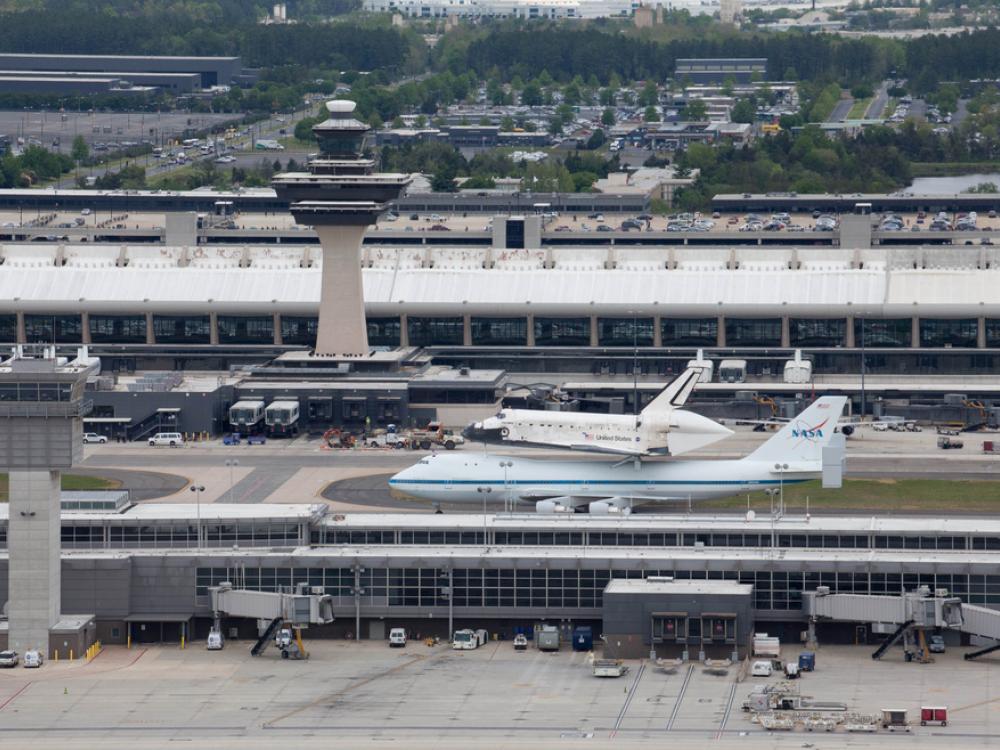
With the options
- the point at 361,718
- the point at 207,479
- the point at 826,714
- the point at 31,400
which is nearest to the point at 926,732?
the point at 826,714

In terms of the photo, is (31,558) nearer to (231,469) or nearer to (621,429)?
(231,469)

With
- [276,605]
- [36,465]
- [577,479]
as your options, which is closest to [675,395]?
[577,479]

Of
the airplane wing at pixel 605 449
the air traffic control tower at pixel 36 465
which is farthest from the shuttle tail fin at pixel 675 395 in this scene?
the air traffic control tower at pixel 36 465

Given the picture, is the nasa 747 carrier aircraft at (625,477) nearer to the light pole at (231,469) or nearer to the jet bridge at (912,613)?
the light pole at (231,469)

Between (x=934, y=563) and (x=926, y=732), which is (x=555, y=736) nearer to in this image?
(x=926, y=732)

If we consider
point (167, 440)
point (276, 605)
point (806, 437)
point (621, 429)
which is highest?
point (806, 437)

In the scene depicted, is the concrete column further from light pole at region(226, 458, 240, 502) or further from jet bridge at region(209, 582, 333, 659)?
light pole at region(226, 458, 240, 502)
